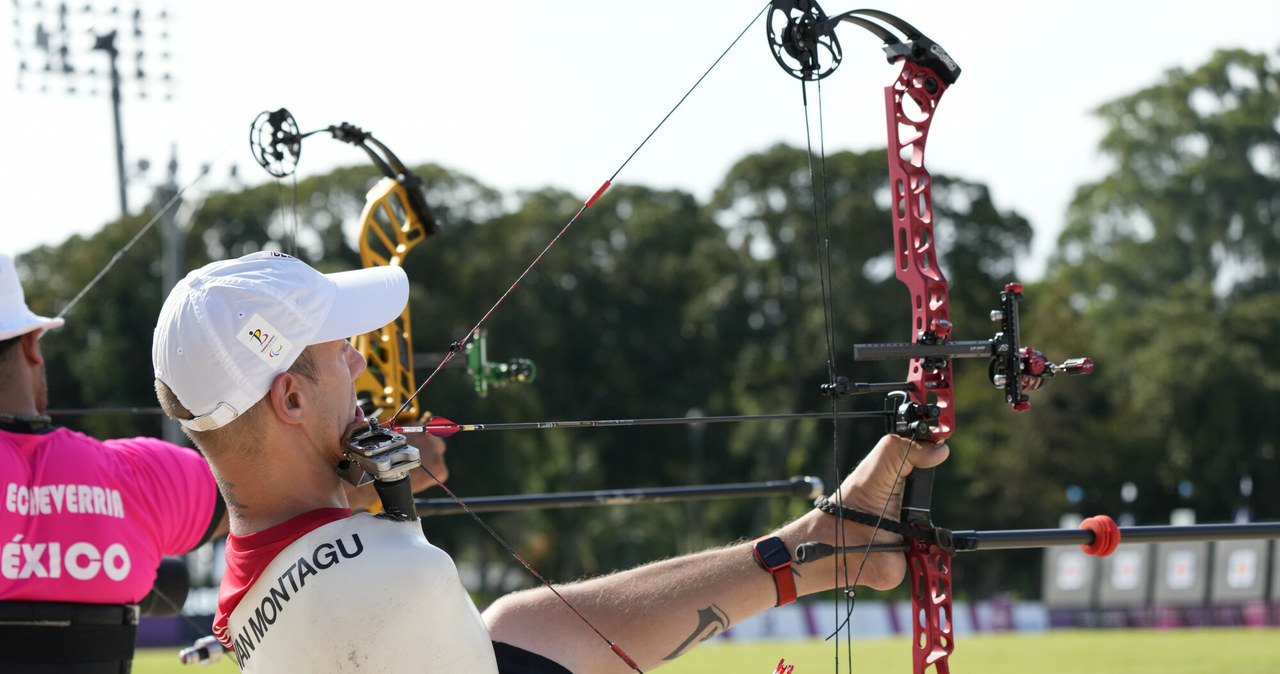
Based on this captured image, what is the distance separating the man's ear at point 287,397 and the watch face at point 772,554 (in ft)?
3.14

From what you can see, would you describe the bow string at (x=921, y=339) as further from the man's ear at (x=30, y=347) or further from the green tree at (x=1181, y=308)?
the green tree at (x=1181, y=308)

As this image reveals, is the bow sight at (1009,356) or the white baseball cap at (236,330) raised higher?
the white baseball cap at (236,330)

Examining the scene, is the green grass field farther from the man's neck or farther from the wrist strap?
the man's neck

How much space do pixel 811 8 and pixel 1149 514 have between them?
33688 mm

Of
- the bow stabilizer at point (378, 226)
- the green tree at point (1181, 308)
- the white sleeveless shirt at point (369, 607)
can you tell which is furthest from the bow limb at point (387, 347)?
the green tree at point (1181, 308)

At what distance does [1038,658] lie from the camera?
14.7 m

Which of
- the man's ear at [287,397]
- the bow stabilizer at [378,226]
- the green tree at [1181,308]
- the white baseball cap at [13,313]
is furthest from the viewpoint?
the green tree at [1181,308]

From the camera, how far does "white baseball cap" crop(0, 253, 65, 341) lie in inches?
120

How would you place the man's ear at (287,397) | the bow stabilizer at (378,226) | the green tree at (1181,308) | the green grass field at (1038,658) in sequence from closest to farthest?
the man's ear at (287,397) < the bow stabilizer at (378,226) < the green grass field at (1038,658) < the green tree at (1181,308)

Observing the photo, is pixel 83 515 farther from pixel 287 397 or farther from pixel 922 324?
pixel 922 324

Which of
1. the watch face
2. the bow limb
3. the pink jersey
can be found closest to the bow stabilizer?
the bow limb

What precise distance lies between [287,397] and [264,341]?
0.10 meters

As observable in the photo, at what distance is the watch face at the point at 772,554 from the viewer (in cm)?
241

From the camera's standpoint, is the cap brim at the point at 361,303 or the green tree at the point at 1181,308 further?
the green tree at the point at 1181,308
